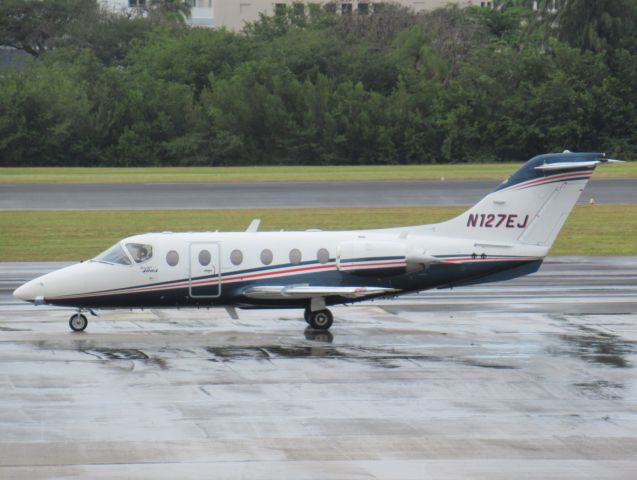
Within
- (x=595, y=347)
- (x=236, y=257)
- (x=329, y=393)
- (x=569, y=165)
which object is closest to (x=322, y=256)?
(x=236, y=257)

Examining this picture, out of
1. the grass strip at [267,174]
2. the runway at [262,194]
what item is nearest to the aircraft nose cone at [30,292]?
the runway at [262,194]

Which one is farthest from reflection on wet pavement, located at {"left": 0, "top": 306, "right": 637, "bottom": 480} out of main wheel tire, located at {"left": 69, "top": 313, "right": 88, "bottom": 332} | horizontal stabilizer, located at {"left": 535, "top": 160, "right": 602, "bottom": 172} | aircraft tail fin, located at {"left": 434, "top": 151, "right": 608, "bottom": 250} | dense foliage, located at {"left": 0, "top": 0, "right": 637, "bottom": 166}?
dense foliage, located at {"left": 0, "top": 0, "right": 637, "bottom": 166}

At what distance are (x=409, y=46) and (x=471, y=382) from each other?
87366 millimetres

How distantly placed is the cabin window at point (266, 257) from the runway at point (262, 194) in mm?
28978

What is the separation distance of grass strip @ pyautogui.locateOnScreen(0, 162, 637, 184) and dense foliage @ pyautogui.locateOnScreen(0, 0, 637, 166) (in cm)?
573

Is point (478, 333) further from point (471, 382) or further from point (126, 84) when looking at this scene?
point (126, 84)

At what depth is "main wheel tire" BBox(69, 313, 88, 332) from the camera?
24.9 m

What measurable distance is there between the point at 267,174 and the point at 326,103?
787 inches

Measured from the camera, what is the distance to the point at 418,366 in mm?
21000

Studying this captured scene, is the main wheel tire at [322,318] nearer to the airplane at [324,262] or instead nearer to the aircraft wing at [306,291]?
the airplane at [324,262]

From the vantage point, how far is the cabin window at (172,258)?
971 inches

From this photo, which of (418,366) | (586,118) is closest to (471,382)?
(418,366)

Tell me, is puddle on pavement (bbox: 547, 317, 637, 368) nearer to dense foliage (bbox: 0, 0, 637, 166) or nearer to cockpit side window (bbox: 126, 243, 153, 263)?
cockpit side window (bbox: 126, 243, 153, 263)

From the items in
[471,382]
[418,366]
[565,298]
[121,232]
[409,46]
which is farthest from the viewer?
[409,46]
